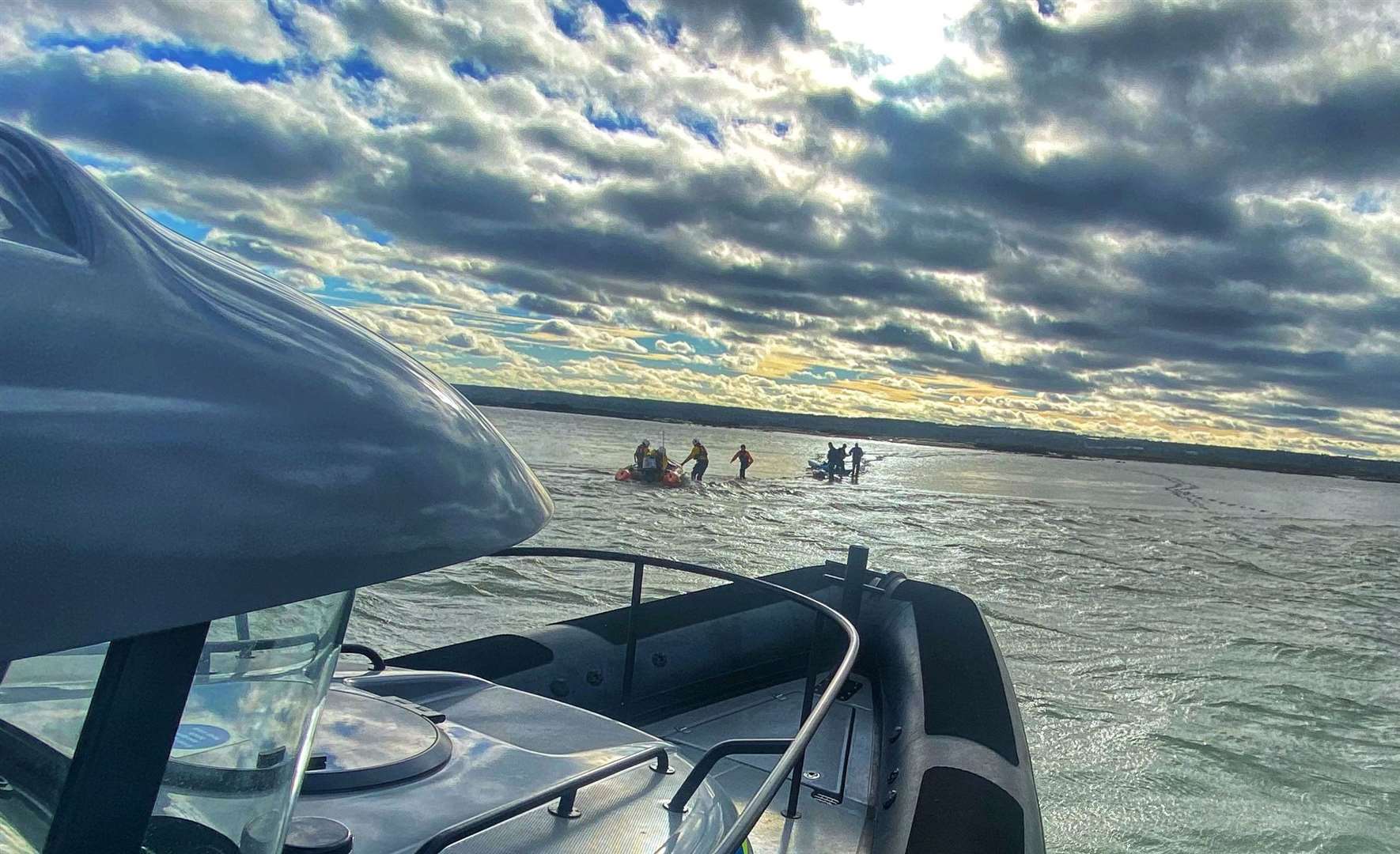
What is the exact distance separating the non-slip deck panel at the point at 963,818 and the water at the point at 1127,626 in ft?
16.6

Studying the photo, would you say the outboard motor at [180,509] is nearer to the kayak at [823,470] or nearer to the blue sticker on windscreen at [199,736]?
the blue sticker on windscreen at [199,736]

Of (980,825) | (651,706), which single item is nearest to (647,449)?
(651,706)

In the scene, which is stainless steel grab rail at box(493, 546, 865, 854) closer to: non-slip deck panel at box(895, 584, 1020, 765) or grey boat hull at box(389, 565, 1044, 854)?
grey boat hull at box(389, 565, 1044, 854)

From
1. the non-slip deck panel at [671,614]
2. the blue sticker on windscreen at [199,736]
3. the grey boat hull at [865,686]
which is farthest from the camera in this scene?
the non-slip deck panel at [671,614]

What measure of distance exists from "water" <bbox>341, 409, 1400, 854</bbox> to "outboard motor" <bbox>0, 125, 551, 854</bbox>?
8.41m

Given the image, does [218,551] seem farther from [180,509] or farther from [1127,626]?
[1127,626]

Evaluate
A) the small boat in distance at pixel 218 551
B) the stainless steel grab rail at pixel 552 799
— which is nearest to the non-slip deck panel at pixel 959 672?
the stainless steel grab rail at pixel 552 799

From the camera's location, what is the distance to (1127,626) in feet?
58.9

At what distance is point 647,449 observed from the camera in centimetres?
3578

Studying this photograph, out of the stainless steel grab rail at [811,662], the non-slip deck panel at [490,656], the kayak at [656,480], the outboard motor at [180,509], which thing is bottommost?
the kayak at [656,480]

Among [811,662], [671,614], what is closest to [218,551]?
[811,662]

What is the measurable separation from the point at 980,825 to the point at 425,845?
254 centimetres

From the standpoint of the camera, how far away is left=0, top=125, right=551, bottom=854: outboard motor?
980 millimetres

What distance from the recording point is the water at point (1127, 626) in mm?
10000
